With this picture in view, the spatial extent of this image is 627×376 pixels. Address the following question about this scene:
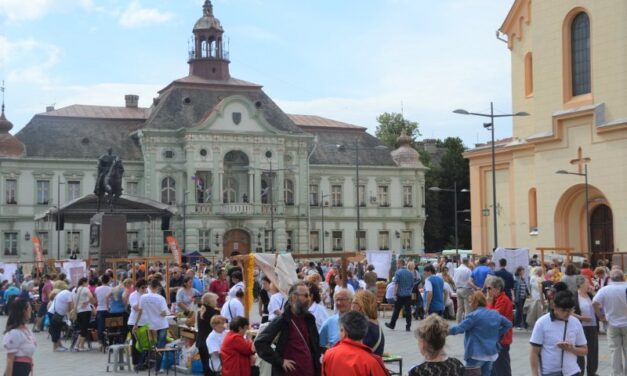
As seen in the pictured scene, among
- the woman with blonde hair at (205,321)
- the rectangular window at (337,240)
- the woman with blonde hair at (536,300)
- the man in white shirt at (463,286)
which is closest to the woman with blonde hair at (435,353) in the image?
the woman with blonde hair at (205,321)

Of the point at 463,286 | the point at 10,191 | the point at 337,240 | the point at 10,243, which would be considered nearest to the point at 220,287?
the point at 463,286

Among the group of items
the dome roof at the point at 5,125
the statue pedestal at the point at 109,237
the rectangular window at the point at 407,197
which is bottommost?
the statue pedestal at the point at 109,237

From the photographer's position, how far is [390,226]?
76062mm

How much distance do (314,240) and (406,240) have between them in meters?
7.80

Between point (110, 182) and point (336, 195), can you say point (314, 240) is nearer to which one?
point (336, 195)

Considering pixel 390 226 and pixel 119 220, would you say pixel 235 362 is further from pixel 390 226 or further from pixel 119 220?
pixel 390 226

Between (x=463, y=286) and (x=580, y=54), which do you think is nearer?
(x=463, y=286)

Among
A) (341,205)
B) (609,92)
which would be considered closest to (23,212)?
(341,205)

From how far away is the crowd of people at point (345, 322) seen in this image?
832 cm

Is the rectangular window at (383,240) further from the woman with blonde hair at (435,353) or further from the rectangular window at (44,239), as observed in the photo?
the woman with blonde hair at (435,353)

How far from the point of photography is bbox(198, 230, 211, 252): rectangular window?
67188 mm

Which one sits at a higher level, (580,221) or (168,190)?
(168,190)

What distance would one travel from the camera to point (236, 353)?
38.8 feet

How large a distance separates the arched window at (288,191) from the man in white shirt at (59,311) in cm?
4880
